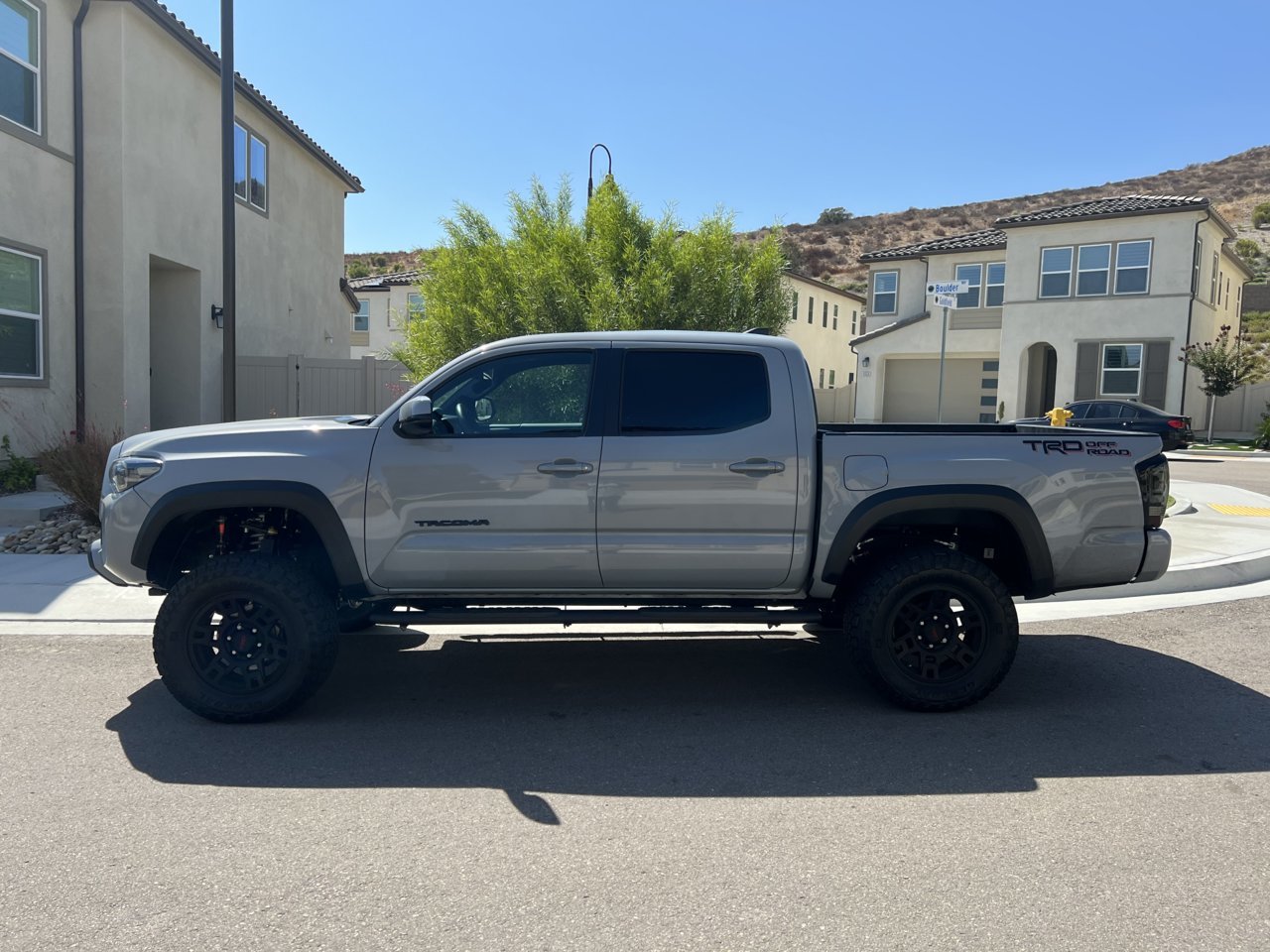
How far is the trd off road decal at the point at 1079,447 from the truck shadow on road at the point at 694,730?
1.43 m

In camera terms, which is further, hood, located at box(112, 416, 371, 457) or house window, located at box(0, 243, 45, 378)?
house window, located at box(0, 243, 45, 378)

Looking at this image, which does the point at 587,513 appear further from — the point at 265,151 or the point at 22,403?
the point at 265,151

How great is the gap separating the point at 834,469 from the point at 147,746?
12.3ft

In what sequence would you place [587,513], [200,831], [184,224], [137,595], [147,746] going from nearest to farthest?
[200,831] → [147,746] → [587,513] → [137,595] → [184,224]

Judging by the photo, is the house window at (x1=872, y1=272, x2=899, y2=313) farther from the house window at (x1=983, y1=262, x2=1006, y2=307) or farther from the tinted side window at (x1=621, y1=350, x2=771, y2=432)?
the tinted side window at (x1=621, y1=350, x2=771, y2=432)

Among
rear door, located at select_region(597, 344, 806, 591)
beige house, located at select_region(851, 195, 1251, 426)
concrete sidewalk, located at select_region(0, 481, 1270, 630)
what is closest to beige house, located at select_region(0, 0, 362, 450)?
concrete sidewalk, located at select_region(0, 481, 1270, 630)

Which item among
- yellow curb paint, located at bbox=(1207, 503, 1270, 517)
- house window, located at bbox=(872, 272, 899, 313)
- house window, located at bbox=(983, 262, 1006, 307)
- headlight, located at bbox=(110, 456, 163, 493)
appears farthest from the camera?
house window, located at bbox=(872, 272, 899, 313)

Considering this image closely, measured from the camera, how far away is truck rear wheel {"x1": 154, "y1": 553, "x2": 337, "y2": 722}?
510 cm

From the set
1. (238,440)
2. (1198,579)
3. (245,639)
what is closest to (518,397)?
(238,440)

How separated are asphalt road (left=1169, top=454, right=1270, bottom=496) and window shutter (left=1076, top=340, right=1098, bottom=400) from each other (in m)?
4.72

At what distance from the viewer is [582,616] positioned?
5285mm

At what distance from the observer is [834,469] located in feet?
17.2

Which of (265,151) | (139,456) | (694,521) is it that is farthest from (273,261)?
(694,521)

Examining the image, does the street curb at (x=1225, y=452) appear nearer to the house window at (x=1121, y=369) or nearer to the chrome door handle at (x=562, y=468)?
the house window at (x=1121, y=369)
